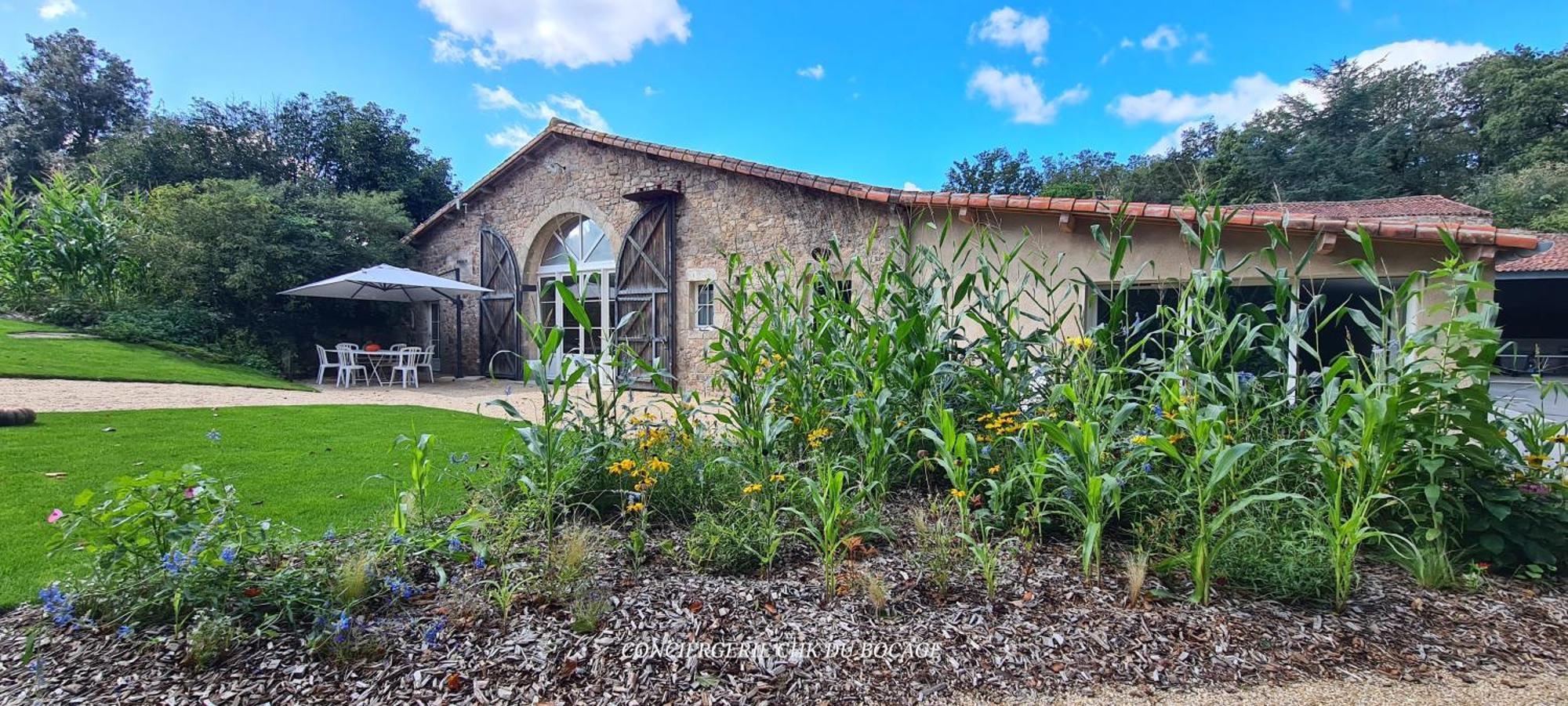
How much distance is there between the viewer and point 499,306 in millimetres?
10922

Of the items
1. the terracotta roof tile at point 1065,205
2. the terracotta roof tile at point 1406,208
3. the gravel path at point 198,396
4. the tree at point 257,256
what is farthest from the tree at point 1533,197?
the tree at point 257,256

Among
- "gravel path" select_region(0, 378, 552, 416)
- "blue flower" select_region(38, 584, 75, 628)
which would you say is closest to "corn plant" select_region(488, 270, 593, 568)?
"blue flower" select_region(38, 584, 75, 628)

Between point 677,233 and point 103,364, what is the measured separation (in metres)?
7.04

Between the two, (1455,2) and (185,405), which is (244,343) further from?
(1455,2)

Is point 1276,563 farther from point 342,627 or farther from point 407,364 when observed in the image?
point 407,364

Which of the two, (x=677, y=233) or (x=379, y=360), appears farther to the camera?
(x=379, y=360)

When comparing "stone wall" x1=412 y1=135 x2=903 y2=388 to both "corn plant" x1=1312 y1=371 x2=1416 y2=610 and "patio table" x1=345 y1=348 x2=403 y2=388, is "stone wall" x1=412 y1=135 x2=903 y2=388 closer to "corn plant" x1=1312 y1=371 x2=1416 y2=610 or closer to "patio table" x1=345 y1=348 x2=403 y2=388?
"patio table" x1=345 y1=348 x2=403 y2=388

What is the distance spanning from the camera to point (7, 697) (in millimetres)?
1404

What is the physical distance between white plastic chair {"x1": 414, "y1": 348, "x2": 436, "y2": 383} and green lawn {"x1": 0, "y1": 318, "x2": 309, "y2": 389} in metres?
1.68

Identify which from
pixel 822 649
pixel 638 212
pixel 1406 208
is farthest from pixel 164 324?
pixel 1406 208

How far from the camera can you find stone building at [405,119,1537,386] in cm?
527

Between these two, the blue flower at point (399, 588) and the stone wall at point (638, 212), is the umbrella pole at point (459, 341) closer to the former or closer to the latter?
the stone wall at point (638, 212)

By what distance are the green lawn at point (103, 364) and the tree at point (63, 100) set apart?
1693 cm

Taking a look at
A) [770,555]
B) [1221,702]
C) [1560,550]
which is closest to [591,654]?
[770,555]
